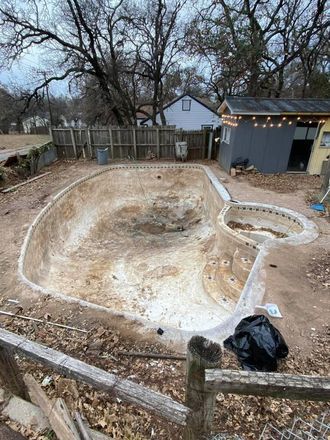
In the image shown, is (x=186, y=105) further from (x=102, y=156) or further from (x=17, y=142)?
(x=17, y=142)

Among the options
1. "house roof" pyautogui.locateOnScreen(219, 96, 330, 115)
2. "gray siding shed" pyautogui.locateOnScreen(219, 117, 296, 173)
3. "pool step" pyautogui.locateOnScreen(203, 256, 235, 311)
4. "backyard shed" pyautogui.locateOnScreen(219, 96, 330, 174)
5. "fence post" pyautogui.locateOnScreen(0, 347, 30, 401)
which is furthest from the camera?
"gray siding shed" pyautogui.locateOnScreen(219, 117, 296, 173)

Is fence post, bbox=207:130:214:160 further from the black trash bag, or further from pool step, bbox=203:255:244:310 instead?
the black trash bag

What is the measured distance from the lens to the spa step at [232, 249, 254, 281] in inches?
209

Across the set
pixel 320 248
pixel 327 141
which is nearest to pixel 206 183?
pixel 327 141

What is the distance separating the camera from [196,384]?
1454 mm

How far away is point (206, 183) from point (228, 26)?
331 inches

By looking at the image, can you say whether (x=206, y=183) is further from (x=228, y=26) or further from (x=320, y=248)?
(x=228, y=26)

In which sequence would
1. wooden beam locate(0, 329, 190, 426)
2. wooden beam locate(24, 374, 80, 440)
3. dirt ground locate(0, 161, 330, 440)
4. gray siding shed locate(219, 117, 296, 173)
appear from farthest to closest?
gray siding shed locate(219, 117, 296, 173), dirt ground locate(0, 161, 330, 440), wooden beam locate(24, 374, 80, 440), wooden beam locate(0, 329, 190, 426)

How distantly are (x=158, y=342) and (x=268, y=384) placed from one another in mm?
1980

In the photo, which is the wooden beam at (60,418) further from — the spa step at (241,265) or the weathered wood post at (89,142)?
the weathered wood post at (89,142)

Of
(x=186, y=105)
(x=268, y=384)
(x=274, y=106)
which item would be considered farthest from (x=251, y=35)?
(x=268, y=384)

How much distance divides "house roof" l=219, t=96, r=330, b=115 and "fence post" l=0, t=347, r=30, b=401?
9.52 m

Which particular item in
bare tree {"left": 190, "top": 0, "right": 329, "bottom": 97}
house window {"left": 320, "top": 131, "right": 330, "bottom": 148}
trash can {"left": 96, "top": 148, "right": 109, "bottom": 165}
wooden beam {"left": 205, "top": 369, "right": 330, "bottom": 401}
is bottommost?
trash can {"left": 96, "top": 148, "right": 109, "bottom": 165}

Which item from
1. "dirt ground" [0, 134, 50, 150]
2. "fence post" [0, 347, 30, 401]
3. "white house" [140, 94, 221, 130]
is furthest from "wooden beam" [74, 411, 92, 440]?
"white house" [140, 94, 221, 130]
